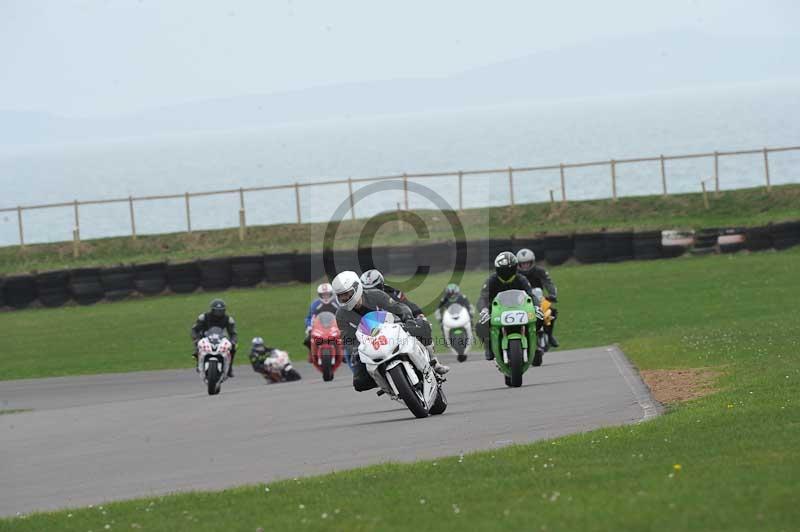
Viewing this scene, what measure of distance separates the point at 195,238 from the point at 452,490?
40690 millimetres

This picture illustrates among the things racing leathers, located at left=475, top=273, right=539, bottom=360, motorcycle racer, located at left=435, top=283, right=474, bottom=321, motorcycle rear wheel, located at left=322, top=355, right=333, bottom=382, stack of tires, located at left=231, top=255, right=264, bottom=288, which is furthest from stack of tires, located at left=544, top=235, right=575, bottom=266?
racing leathers, located at left=475, top=273, right=539, bottom=360

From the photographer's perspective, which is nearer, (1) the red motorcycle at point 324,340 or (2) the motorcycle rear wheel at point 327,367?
(2) the motorcycle rear wheel at point 327,367

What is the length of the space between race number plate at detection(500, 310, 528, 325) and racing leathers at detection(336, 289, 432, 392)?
2.21 metres

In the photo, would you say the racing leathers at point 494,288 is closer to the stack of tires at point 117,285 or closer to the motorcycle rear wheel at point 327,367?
the motorcycle rear wheel at point 327,367

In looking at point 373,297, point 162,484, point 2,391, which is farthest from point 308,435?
point 2,391

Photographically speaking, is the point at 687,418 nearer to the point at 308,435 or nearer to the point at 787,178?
the point at 308,435

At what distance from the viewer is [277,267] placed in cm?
4078

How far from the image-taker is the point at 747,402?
512 inches

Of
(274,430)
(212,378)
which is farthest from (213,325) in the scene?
(274,430)

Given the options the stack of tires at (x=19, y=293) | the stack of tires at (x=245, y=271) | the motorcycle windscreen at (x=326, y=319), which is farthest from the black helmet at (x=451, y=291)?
the stack of tires at (x=19, y=293)

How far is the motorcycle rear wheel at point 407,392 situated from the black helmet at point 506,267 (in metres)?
3.37

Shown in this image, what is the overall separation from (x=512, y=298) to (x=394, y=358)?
3.34 m

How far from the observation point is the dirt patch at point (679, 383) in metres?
14.9

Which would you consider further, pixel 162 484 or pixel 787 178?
pixel 787 178
